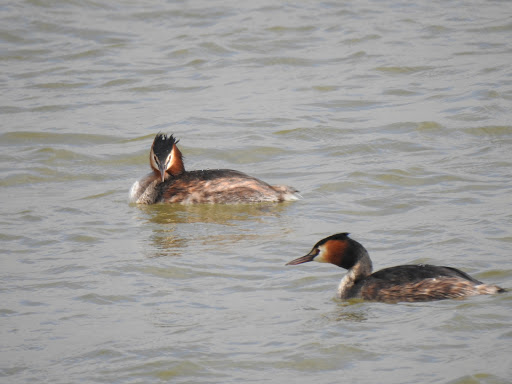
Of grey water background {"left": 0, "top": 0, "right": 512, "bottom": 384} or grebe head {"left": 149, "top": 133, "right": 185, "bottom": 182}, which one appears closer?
grey water background {"left": 0, "top": 0, "right": 512, "bottom": 384}

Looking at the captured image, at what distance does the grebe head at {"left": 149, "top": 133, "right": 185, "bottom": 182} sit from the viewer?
10.5 meters

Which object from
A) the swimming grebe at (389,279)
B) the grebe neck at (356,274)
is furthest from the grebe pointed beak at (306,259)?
the grebe neck at (356,274)

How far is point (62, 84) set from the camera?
15125 mm

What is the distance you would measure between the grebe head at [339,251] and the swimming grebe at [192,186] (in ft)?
8.23

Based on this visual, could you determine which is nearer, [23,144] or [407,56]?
[23,144]

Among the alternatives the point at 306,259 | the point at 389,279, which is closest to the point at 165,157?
the point at 306,259

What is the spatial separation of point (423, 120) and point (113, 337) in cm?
709

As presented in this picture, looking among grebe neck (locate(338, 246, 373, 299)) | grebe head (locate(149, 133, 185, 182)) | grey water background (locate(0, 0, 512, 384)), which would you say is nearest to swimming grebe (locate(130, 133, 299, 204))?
grebe head (locate(149, 133, 185, 182))

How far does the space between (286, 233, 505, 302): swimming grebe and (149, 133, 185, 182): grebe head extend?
3.39 m

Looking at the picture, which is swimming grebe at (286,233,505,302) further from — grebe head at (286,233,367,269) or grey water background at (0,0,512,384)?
grey water background at (0,0,512,384)

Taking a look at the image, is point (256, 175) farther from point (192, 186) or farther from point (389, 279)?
point (389, 279)

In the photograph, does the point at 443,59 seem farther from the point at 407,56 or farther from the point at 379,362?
the point at 379,362

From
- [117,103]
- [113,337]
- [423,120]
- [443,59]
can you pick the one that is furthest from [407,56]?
[113,337]

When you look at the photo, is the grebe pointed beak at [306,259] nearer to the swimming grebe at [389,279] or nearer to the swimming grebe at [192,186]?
the swimming grebe at [389,279]
